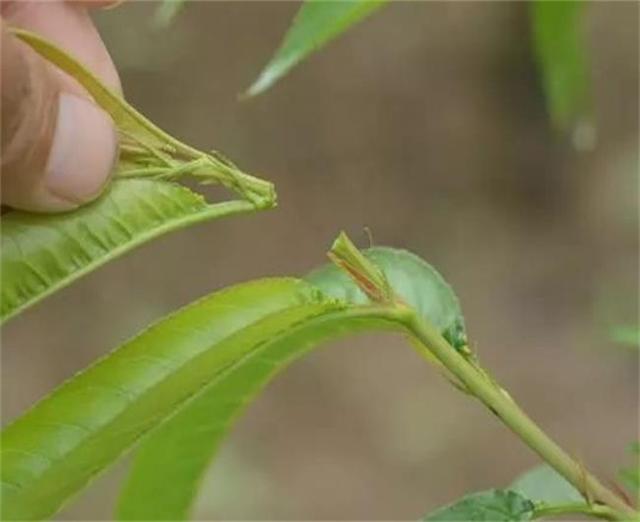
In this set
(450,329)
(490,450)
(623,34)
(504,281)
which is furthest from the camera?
(623,34)

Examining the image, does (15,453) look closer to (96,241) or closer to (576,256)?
(96,241)

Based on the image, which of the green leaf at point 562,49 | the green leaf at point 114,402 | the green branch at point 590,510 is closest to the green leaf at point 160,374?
the green leaf at point 114,402

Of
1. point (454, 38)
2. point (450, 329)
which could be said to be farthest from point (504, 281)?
point (450, 329)

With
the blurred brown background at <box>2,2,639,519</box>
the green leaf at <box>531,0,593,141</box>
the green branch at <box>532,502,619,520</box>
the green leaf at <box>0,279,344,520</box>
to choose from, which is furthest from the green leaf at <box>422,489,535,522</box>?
the blurred brown background at <box>2,2,639,519</box>

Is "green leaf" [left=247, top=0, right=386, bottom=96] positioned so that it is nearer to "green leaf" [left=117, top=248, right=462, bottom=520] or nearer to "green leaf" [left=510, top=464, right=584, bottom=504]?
"green leaf" [left=117, top=248, right=462, bottom=520]

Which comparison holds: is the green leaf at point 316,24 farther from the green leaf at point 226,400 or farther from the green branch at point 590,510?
the green branch at point 590,510
